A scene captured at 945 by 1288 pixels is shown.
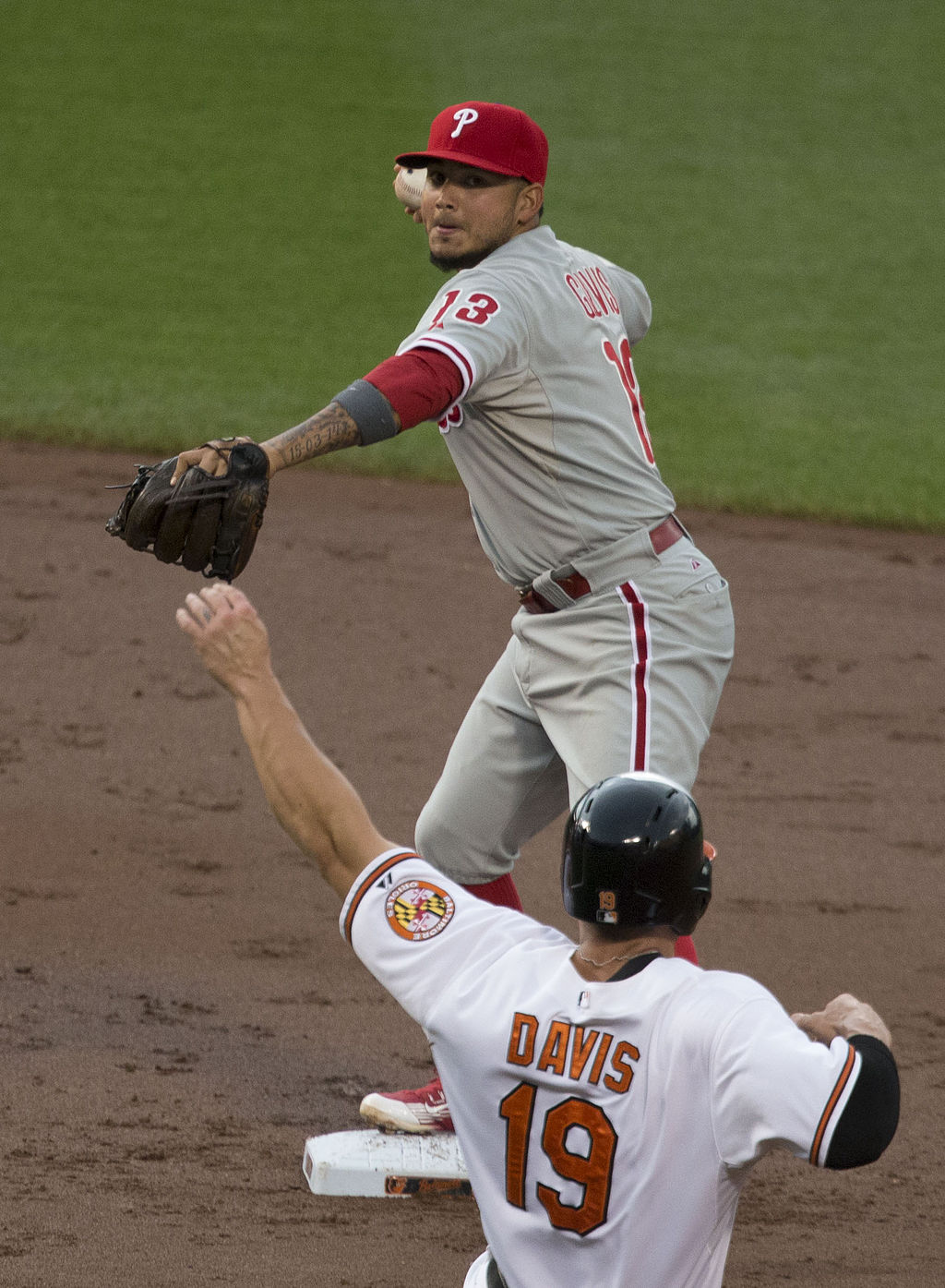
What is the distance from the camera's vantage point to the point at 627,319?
12.6ft

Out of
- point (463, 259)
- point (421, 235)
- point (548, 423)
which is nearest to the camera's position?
point (548, 423)

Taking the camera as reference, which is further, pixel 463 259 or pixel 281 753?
pixel 463 259

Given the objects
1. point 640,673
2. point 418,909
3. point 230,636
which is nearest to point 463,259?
point 640,673

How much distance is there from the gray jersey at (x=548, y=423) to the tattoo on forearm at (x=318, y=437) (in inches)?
16.1

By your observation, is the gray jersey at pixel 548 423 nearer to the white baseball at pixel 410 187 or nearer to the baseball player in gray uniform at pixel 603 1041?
the white baseball at pixel 410 187

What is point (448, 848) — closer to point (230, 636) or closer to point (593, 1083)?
point (230, 636)

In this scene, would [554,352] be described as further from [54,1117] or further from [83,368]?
[83,368]

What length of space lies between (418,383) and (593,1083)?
140 cm

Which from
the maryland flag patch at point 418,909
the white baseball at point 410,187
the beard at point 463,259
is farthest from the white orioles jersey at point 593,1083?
the white baseball at point 410,187

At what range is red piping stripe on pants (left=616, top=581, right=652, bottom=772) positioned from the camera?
130 inches

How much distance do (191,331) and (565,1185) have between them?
10.4 meters

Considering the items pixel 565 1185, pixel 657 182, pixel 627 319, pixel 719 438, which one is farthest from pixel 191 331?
pixel 565 1185

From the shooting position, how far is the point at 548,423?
334 cm

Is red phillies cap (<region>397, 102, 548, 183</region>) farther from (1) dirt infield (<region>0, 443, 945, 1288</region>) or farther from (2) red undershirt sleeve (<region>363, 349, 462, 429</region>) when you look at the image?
(1) dirt infield (<region>0, 443, 945, 1288</region>)
